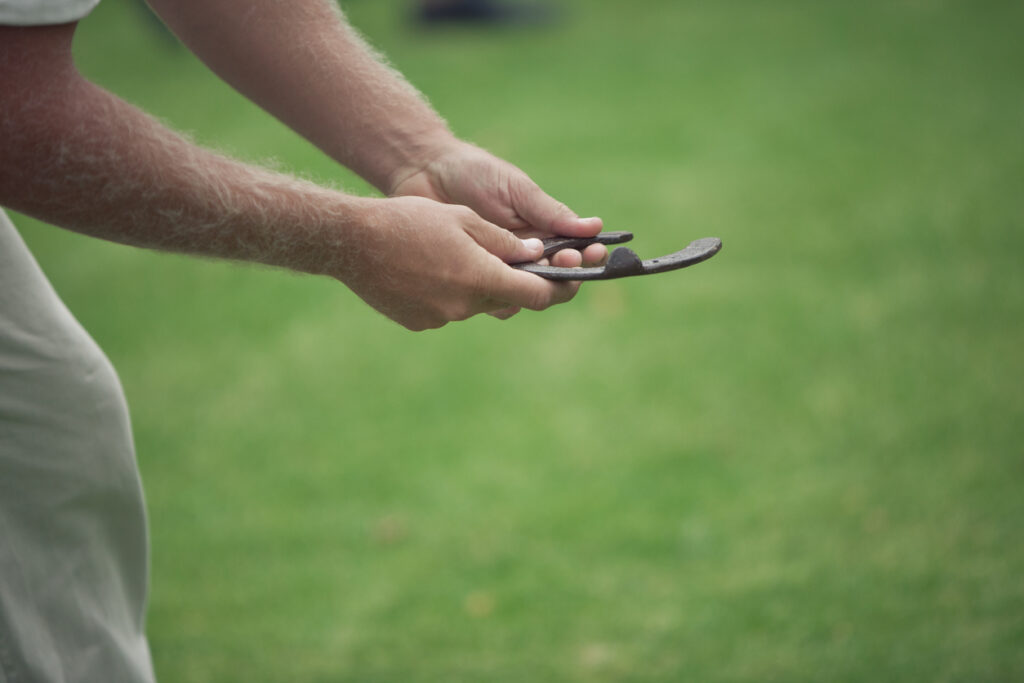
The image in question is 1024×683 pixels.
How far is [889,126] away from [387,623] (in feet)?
18.1

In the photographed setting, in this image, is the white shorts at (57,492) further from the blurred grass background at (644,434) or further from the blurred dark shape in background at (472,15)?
the blurred dark shape in background at (472,15)

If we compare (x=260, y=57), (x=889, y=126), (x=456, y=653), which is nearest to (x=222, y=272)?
(x=456, y=653)

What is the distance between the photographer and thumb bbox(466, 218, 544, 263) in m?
1.69

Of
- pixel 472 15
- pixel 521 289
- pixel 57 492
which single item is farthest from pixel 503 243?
pixel 472 15

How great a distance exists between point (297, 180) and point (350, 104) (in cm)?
38

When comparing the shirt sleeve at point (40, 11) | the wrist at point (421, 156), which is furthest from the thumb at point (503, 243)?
the shirt sleeve at point (40, 11)

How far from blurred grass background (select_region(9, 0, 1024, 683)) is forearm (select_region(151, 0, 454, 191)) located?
0.17 metres

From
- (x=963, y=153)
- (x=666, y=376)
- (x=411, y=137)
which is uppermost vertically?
(x=963, y=153)

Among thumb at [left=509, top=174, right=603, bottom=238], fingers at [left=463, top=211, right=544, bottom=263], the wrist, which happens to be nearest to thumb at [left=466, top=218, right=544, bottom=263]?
fingers at [left=463, top=211, right=544, bottom=263]

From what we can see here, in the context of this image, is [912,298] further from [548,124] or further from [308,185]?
[308,185]

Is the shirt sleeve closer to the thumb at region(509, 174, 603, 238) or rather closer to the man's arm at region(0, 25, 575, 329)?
the man's arm at region(0, 25, 575, 329)

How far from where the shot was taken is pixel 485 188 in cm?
197

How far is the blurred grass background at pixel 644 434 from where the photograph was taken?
10.9ft

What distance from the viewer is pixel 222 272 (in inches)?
237
